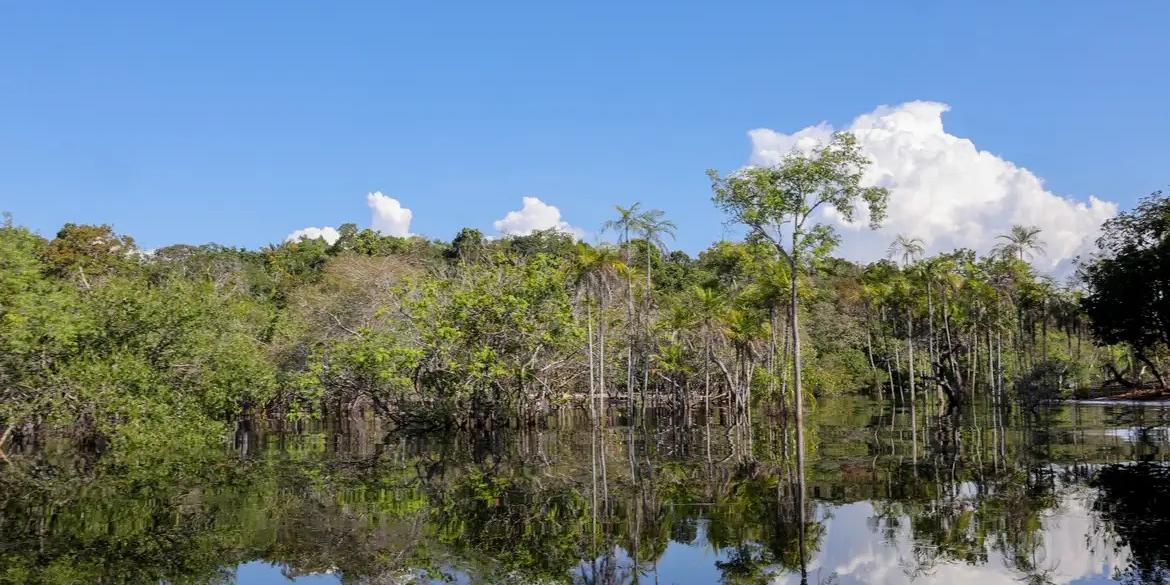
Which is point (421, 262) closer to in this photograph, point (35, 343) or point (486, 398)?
point (486, 398)

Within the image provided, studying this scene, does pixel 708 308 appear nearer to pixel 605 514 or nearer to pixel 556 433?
pixel 556 433

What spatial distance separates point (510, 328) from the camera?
109 feet

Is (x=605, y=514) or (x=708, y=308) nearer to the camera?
(x=605, y=514)

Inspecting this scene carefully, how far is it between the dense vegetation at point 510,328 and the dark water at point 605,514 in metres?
3.51

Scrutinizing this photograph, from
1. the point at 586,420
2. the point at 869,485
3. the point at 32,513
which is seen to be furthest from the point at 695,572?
the point at 586,420

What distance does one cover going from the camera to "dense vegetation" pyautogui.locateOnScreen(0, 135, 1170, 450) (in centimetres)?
2536

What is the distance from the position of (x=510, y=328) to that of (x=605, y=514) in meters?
18.0

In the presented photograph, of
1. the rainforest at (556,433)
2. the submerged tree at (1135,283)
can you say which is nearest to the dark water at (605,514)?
the rainforest at (556,433)

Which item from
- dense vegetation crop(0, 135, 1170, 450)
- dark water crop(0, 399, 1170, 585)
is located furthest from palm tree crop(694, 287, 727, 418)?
dark water crop(0, 399, 1170, 585)

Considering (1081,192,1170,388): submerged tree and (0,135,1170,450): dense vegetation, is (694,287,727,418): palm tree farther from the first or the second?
(1081,192,1170,388): submerged tree

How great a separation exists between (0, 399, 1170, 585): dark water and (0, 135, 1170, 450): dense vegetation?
11.5 ft

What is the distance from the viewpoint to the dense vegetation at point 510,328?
83.2 ft

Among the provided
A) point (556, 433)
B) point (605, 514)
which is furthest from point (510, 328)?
point (605, 514)

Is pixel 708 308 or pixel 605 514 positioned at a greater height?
pixel 708 308
